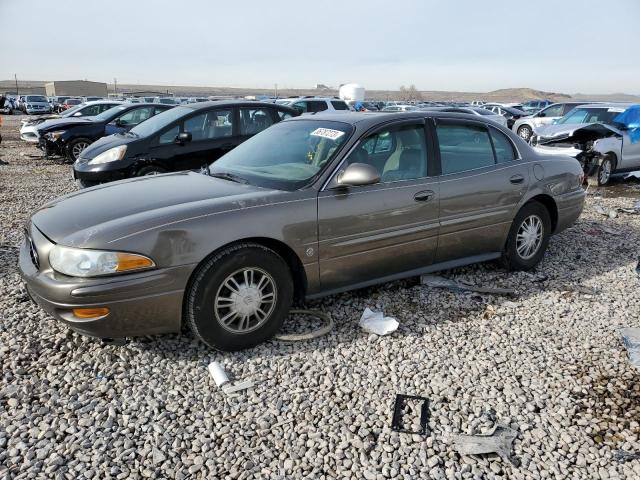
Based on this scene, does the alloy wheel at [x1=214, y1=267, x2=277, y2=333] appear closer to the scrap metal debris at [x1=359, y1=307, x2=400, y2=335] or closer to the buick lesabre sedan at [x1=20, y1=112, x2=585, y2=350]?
the buick lesabre sedan at [x1=20, y1=112, x2=585, y2=350]

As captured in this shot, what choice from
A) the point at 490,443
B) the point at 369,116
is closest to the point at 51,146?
the point at 369,116

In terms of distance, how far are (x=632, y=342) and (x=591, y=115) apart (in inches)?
399

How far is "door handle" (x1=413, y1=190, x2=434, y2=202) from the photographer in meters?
4.09

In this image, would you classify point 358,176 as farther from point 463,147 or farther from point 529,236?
point 529,236

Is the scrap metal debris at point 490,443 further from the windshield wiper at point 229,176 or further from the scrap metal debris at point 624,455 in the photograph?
the windshield wiper at point 229,176

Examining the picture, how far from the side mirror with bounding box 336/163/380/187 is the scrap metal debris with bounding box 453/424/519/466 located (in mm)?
Answer: 1775

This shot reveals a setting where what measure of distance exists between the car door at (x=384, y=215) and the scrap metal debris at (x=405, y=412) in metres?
1.08

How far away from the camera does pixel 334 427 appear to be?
278cm

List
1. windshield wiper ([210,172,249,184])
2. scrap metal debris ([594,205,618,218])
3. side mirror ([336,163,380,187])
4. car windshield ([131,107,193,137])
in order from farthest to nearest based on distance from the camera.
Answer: car windshield ([131,107,193,137]) < scrap metal debris ([594,205,618,218]) < windshield wiper ([210,172,249,184]) < side mirror ([336,163,380,187])

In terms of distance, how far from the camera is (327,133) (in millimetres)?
4094

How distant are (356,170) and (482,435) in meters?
1.89

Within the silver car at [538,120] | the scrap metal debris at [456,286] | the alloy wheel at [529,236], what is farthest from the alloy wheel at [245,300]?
the silver car at [538,120]

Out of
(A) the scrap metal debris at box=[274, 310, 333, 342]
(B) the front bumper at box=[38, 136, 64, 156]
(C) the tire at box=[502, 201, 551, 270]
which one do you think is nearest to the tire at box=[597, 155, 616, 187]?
(C) the tire at box=[502, 201, 551, 270]

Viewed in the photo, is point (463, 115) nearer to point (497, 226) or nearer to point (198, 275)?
point (497, 226)
